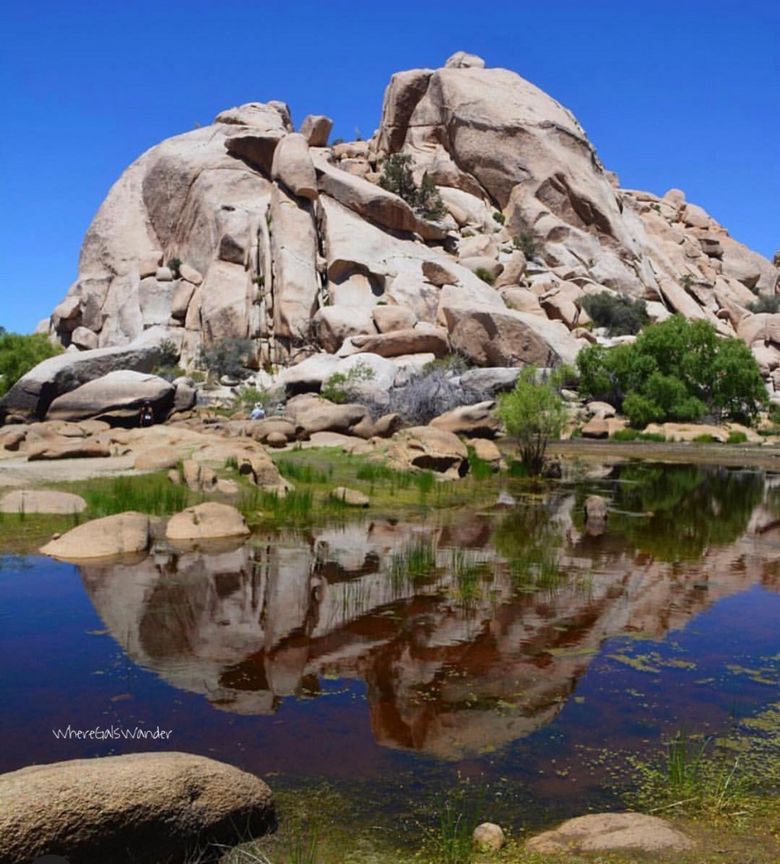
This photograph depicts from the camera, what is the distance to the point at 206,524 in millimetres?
13344


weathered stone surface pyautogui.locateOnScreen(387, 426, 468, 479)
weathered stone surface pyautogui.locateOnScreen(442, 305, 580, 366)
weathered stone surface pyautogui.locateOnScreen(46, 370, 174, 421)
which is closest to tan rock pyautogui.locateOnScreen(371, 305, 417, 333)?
weathered stone surface pyautogui.locateOnScreen(442, 305, 580, 366)

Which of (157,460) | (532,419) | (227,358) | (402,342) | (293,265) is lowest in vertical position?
(157,460)

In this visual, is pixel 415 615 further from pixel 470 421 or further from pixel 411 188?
pixel 411 188

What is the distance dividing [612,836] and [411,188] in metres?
60.2

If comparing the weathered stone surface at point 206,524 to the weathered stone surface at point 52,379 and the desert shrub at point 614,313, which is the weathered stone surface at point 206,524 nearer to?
the weathered stone surface at point 52,379

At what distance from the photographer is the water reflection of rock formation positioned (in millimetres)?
7141

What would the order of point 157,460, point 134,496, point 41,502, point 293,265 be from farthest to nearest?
point 293,265, point 157,460, point 134,496, point 41,502

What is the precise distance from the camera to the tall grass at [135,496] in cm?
1450

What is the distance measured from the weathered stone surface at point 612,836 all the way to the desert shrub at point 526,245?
57.7 metres

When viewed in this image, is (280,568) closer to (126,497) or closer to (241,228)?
(126,497)

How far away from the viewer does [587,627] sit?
9406 millimetres

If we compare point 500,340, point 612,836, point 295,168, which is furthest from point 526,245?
point 612,836

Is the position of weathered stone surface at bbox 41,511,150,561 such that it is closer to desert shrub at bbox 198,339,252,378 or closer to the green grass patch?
the green grass patch

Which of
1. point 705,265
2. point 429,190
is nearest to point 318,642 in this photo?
point 429,190
